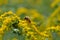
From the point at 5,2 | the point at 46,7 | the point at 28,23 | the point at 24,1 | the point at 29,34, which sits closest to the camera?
the point at 29,34

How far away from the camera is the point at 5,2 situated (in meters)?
7.24

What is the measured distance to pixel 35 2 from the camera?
902cm

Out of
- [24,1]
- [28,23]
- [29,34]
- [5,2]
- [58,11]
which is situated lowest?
[29,34]

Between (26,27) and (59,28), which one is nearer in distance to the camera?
(26,27)

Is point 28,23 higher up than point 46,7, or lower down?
lower down

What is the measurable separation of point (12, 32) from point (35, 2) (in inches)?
226

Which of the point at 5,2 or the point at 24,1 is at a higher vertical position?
the point at 24,1

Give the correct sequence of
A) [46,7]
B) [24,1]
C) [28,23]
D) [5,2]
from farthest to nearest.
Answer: [24,1] < [46,7] < [5,2] < [28,23]

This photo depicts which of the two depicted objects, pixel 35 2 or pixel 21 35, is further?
pixel 35 2

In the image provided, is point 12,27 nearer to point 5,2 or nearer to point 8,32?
point 8,32

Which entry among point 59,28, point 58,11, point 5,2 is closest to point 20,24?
point 59,28

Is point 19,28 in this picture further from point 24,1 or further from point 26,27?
point 24,1

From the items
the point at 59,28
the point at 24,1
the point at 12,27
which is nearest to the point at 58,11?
the point at 59,28

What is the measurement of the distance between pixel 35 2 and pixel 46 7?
1.04 m
